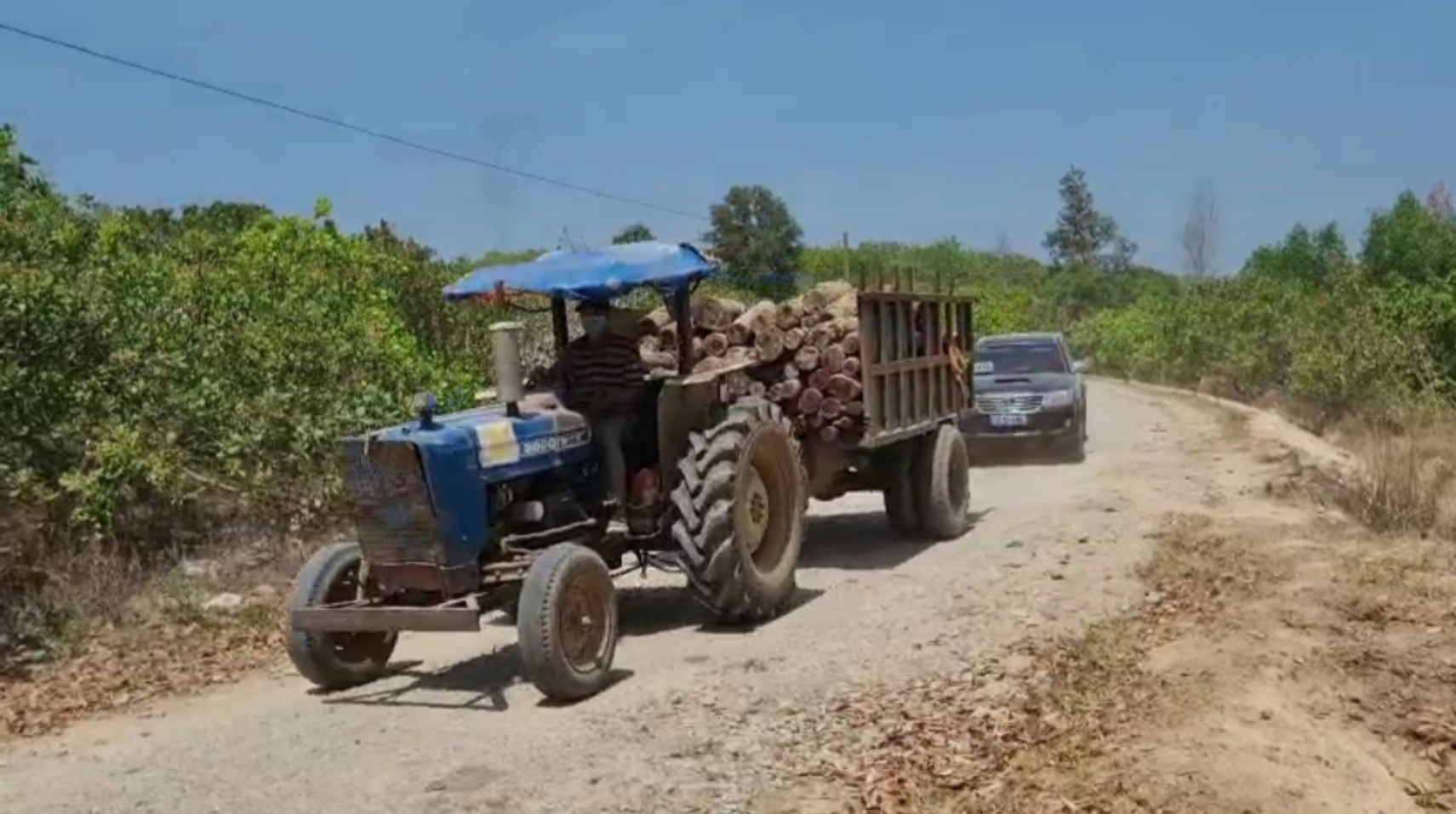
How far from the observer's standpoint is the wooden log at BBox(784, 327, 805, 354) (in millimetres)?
10875

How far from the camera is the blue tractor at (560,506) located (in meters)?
7.41

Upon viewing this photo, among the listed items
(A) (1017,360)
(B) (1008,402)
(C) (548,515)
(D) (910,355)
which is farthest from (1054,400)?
(C) (548,515)

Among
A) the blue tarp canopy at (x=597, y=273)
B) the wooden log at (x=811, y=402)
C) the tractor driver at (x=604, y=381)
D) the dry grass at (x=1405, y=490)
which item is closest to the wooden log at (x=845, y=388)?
the wooden log at (x=811, y=402)

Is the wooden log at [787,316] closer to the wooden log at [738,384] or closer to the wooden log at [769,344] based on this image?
the wooden log at [769,344]

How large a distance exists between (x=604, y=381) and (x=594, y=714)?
2.63 m

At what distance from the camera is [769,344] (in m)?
10.9

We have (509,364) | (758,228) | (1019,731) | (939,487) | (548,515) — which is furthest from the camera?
(758,228)

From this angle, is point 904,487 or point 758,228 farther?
point 758,228

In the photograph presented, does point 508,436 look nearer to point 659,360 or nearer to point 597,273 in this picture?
point 597,273

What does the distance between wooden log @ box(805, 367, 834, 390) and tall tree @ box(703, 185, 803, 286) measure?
16733 millimetres

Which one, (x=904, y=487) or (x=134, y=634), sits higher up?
(x=904, y=487)

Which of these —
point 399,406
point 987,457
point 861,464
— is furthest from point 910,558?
point 987,457

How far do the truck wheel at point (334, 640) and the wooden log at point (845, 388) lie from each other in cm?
390

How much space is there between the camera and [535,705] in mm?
A: 7125
